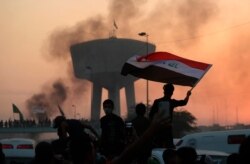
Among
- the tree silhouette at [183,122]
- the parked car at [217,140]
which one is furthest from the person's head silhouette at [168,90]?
the tree silhouette at [183,122]

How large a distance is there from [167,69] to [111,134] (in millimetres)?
1383

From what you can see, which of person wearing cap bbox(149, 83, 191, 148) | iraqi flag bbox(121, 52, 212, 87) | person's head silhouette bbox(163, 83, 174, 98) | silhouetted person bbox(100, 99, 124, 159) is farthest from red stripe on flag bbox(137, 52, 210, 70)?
silhouetted person bbox(100, 99, 124, 159)

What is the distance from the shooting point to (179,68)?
31.8ft

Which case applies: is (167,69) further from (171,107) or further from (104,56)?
(104,56)

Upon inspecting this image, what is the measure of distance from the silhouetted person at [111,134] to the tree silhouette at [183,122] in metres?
70.9

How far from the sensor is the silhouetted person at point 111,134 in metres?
8.84

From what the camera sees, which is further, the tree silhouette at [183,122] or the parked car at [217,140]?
the tree silhouette at [183,122]

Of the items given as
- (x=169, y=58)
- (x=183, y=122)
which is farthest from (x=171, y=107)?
(x=183, y=122)

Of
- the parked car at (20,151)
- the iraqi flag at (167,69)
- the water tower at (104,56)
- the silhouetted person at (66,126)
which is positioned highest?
the water tower at (104,56)

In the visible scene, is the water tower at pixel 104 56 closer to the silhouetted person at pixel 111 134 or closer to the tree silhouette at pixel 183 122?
the tree silhouette at pixel 183 122

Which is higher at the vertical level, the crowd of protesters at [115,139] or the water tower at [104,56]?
the water tower at [104,56]

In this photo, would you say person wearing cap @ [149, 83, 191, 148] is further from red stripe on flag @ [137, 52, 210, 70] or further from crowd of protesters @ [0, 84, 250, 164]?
red stripe on flag @ [137, 52, 210, 70]

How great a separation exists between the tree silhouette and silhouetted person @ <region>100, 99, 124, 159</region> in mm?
70939

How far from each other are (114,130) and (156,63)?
4.39 ft
